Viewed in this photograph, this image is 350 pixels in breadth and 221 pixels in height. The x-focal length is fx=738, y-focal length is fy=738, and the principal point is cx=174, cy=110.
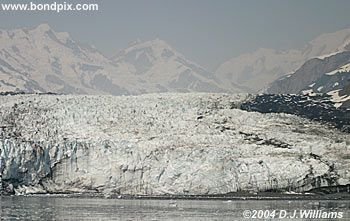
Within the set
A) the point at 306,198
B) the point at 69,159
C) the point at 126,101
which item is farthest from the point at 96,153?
the point at 306,198

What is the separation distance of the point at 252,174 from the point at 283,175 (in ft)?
7.63

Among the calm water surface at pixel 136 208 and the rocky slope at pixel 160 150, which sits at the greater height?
the rocky slope at pixel 160 150

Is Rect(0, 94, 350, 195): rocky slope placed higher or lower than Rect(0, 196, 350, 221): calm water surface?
higher

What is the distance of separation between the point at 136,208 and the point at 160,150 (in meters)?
12.0

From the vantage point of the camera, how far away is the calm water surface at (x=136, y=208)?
40812mm

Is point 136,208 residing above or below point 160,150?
below

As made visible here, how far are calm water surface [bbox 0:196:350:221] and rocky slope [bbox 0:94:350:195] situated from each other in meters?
2.51

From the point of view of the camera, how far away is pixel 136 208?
47.0m

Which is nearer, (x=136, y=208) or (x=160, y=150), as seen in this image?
(x=136, y=208)

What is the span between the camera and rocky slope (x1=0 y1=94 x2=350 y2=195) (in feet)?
183

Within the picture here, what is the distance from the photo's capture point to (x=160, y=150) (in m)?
58.5

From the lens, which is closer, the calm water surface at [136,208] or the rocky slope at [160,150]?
the calm water surface at [136,208]

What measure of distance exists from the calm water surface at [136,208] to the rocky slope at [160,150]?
251 cm

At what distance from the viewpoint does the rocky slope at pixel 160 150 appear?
5584 cm
